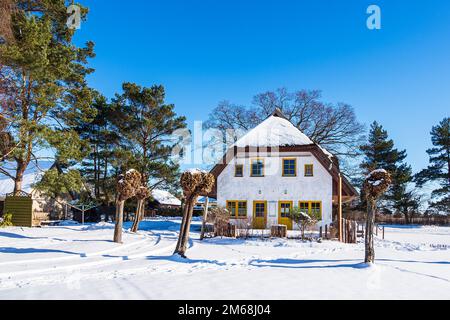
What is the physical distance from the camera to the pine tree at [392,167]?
41844 millimetres

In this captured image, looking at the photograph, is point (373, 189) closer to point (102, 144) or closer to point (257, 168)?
point (257, 168)

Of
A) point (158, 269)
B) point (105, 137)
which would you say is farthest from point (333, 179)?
point (105, 137)

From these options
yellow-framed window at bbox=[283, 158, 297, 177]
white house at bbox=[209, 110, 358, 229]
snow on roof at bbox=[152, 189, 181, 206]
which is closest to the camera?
white house at bbox=[209, 110, 358, 229]

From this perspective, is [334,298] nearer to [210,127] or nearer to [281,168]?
[281,168]

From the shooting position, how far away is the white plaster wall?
20.8 metres

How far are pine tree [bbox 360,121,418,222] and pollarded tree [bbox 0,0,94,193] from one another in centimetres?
3280

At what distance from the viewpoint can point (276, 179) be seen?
21.5 m

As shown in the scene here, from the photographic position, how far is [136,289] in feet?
19.8

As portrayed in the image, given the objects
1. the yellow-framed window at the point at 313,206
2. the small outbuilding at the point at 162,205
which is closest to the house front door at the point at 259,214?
the yellow-framed window at the point at 313,206

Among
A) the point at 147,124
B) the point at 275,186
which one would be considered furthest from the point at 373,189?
the point at 147,124

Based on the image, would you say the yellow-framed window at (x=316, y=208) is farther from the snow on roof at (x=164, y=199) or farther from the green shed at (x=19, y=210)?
the snow on roof at (x=164, y=199)

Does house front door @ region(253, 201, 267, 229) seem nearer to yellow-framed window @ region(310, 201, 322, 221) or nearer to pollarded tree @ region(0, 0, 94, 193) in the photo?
yellow-framed window @ region(310, 201, 322, 221)

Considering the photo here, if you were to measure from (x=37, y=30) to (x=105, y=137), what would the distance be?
630 inches
